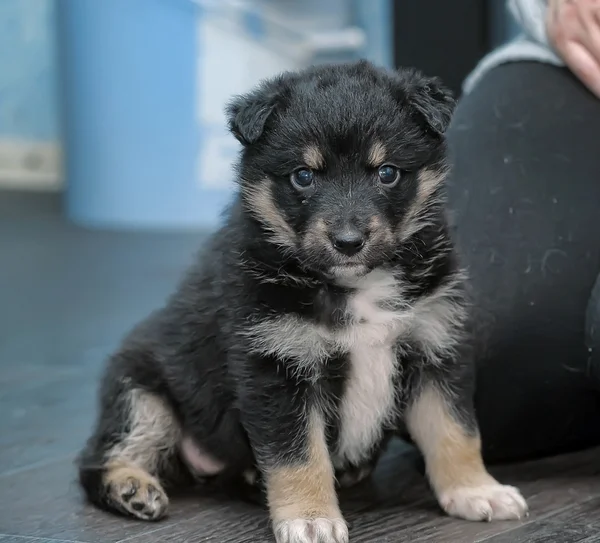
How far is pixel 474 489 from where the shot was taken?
8.75ft

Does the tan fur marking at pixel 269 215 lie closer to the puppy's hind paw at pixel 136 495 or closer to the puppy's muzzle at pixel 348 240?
the puppy's muzzle at pixel 348 240

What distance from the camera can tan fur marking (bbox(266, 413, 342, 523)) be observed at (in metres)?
2.49

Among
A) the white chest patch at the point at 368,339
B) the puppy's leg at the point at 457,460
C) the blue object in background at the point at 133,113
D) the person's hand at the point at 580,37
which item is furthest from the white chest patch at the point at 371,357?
the blue object in background at the point at 133,113

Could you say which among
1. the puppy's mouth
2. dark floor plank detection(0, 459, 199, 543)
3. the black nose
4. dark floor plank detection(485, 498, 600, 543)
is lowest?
dark floor plank detection(0, 459, 199, 543)

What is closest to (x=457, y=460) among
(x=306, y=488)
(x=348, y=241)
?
(x=306, y=488)

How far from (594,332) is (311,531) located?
3.32 feet

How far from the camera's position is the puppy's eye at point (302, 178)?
8.23 ft

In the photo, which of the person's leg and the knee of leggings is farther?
the person's leg

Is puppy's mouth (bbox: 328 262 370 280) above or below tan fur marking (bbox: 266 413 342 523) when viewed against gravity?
above

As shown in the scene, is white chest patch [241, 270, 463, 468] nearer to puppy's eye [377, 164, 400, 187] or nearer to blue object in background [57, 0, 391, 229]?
puppy's eye [377, 164, 400, 187]

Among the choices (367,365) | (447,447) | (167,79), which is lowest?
(447,447)

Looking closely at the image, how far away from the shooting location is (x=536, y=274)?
3199 mm

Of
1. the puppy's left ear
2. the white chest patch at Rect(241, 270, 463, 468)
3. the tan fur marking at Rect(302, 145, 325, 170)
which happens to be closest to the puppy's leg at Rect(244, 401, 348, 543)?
the white chest patch at Rect(241, 270, 463, 468)

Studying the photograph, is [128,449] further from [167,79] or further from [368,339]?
[167,79]
